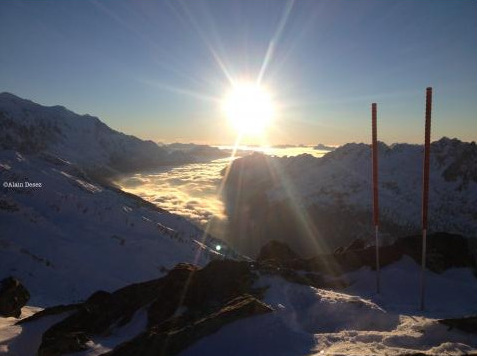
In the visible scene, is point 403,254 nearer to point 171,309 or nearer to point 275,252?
point 275,252

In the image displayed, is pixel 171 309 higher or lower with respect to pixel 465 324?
lower

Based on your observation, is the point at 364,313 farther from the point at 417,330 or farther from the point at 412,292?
the point at 412,292

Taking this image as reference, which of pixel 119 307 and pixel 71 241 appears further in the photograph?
pixel 71 241

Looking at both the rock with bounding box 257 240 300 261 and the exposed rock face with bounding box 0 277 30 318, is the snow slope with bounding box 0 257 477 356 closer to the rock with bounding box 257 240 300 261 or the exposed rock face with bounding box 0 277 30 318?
the exposed rock face with bounding box 0 277 30 318

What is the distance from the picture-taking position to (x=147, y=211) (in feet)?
250

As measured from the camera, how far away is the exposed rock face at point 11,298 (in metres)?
25.2

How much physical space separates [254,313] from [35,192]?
5093 cm

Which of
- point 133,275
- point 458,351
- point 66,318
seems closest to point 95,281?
point 133,275

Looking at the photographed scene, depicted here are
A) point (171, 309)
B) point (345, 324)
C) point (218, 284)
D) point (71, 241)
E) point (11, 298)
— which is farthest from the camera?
point (71, 241)

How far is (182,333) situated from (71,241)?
3768 cm

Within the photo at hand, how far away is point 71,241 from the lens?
4775cm

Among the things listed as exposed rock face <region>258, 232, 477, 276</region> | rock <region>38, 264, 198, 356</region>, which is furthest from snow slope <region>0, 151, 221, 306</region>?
exposed rock face <region>258, 232, 477, 276</region>

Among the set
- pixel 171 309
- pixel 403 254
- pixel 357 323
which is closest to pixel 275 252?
pixel 403 254

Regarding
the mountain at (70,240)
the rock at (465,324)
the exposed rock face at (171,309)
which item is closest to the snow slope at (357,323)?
the rock at (465,324)
